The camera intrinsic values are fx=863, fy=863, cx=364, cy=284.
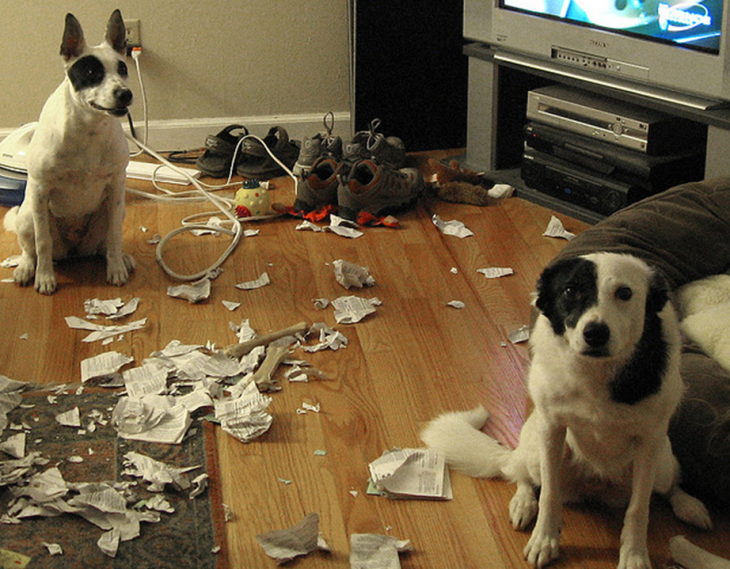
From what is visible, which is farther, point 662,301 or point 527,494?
point 527,494

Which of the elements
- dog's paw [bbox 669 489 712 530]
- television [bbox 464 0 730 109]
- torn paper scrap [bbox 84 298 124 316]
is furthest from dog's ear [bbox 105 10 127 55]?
dog's paw [bbox 669 489 712 530]

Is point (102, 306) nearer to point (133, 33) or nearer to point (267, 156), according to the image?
point (267, 156)

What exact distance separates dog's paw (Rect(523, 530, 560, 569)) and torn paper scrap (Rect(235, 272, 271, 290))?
1.36 metres

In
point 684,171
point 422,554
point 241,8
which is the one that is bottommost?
point 422,554

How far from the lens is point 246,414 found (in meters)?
2.06

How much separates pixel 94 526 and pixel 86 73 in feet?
4.52

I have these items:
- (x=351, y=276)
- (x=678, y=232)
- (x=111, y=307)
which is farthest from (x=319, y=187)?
(x=678, y=232)

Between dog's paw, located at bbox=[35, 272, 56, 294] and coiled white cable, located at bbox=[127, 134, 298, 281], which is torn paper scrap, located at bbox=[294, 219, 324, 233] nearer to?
coiled white cable, located at bbox=[127, 134, 298, 281]

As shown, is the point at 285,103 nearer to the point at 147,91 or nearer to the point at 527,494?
the point at 147,91

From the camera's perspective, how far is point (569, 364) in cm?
147

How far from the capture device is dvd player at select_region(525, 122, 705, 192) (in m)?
2.82

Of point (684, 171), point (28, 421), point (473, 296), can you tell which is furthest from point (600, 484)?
point (684, 171)

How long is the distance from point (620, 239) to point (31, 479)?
4.91ft

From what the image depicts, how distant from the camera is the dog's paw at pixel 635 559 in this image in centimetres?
155
